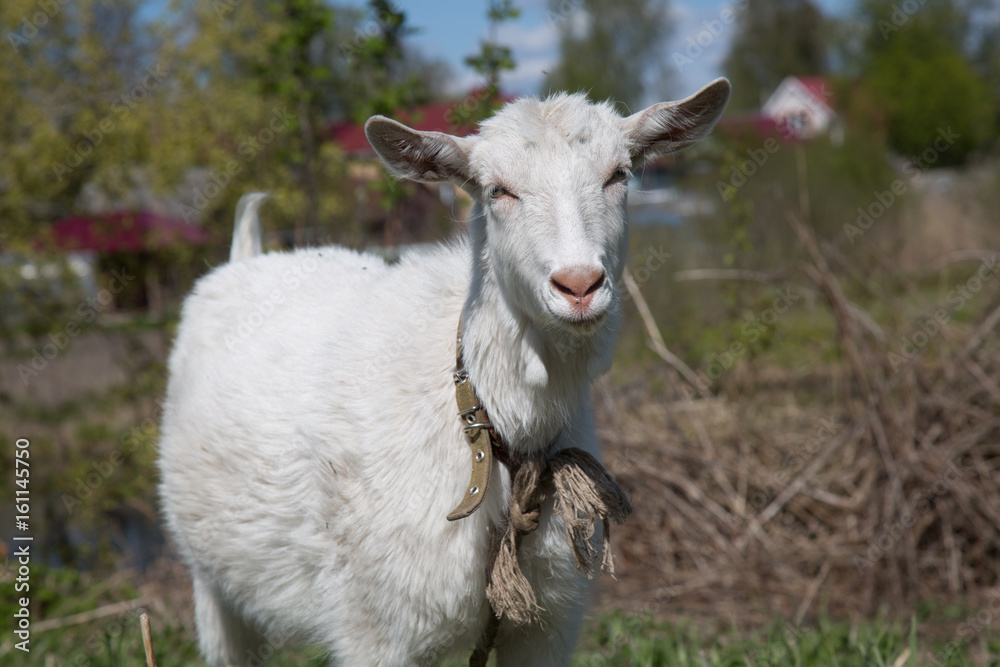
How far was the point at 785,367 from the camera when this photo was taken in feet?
23.6

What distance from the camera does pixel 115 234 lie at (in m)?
7.91

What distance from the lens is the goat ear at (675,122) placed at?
2607 mm

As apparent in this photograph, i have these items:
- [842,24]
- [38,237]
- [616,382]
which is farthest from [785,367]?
[842,24]

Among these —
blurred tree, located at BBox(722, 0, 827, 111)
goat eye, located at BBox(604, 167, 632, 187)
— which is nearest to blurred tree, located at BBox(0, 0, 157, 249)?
goat eye, located at BBox(604, 167, 632, 187)

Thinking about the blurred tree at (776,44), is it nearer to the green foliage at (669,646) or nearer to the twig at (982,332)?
the twig at (982,332)

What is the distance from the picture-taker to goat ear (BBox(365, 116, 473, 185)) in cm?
246

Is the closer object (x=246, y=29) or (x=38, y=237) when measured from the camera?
(x=38, y=237)

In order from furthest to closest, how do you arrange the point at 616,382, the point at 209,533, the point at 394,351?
the point at 616,382 < the point at 209,533 < the point at 394,351

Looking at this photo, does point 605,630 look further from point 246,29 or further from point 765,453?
point 246,29

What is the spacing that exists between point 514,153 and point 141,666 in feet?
10.7
